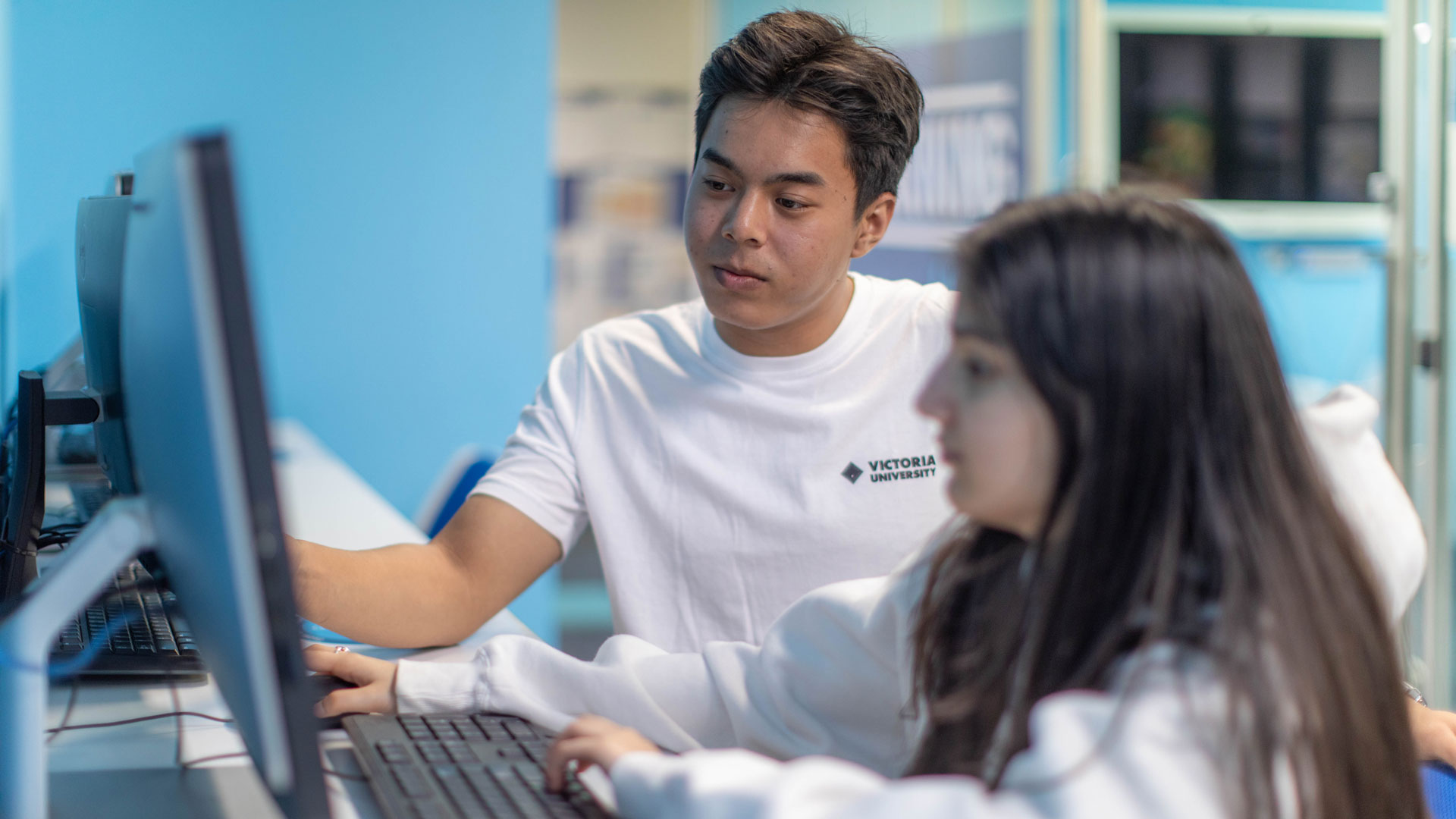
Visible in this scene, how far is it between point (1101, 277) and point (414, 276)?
7.68 feet

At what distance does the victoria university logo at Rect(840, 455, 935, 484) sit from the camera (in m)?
1.38

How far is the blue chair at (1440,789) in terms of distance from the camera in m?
0.89

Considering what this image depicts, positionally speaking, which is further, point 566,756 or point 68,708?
point 68,708

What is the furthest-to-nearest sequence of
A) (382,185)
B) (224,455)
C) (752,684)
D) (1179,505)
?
(382,185), (752,684), (1179,505), (224,455)

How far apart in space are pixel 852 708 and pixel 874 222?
29.4 inches

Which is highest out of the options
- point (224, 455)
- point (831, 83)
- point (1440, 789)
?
point (831, 83)

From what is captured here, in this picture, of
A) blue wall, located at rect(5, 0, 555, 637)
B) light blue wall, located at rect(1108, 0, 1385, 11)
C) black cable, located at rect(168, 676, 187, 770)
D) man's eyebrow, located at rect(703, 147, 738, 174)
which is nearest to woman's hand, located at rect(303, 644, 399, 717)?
black cable, located at rect(168, 676, 187, 770)

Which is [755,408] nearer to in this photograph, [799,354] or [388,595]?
[799,354]

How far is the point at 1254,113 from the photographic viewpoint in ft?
11.3

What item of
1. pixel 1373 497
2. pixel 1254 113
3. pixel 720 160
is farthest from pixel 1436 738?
pixel 1254 113

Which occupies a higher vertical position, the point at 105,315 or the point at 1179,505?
the point at 105,315

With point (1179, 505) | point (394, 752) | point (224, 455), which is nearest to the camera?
point (224, 455)

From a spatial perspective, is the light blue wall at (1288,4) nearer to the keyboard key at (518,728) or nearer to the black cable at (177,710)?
the keyboard key at (518,728)

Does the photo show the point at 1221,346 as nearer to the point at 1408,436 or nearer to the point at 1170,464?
the point at 1170,464
